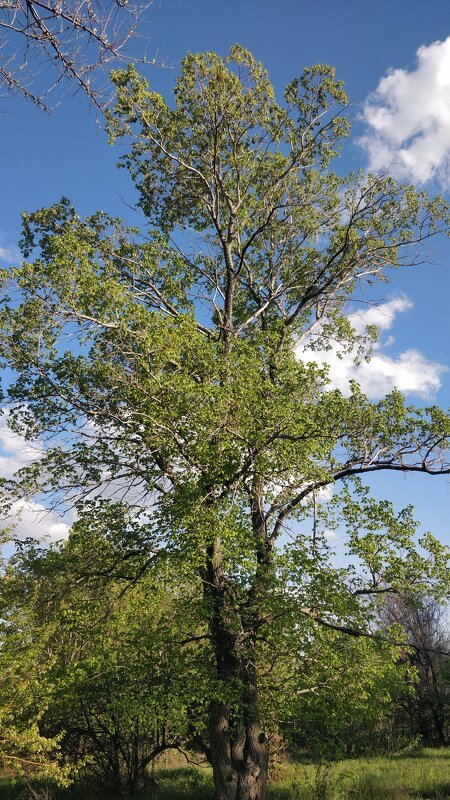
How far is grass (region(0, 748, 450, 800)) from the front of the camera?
13562 mm

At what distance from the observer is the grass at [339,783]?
13.6 m

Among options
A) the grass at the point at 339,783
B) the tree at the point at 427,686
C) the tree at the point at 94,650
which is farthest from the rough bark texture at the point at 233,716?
the tree at the point at 427,686

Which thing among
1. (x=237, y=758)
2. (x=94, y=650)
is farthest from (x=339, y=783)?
(x=94, y=650)

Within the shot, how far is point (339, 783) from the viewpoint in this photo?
1305 cm

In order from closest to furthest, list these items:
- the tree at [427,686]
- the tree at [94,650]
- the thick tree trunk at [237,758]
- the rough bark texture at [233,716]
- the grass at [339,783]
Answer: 1. the tree at [94,650]
2. the rough bark texture at [233,716]
3. the thick tree trunk at [237,758]
4. the grass at [339,783]
5. the tree at [427,686]

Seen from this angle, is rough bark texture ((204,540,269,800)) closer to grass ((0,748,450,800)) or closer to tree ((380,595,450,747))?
grass ((0,748,450,800))

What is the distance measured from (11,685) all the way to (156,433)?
6316 mm

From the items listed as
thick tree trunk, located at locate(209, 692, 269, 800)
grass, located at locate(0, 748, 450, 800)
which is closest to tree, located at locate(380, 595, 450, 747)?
grass, located at locate(0, 748, 450, 800)

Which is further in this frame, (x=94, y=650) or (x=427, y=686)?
(x=427, y=686)

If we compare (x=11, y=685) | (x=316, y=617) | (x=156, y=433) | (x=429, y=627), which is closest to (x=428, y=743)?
(x=429, y=627)

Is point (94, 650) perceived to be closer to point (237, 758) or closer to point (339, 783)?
point (237, 758)

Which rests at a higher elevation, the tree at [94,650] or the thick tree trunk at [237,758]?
the tree at [94,650]

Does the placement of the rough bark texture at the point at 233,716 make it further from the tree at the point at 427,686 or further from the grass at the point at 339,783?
the tree at the point at 427,686

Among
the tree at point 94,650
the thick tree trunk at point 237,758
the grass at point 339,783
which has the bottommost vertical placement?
the grass at point 339,783
